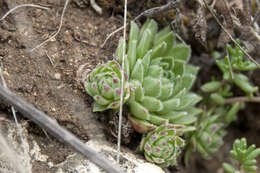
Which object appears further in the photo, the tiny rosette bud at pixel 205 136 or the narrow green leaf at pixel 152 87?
the tiny rosette bud at pixel 205 136

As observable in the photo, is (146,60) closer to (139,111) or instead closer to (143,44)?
(143,44)

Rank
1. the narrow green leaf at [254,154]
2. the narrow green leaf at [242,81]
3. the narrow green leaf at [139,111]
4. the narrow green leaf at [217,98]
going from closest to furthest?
the narrow green leaf at [139,111] → the narrow green leaf at [254,154] → the narrow green leaf at [242,81] → the narrow green leaf at [217,98]

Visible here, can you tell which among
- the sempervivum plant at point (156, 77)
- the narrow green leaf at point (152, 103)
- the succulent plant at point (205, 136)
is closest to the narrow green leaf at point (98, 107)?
the sempervivum plant at point (156, 77)

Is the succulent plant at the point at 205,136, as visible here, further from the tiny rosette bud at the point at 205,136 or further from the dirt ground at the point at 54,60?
the dirt ground at the point at 54,60

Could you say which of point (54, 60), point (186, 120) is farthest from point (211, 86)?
point (54, 60)

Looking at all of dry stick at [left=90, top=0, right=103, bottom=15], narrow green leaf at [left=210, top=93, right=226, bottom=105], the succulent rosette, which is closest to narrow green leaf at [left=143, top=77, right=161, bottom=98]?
the succulent rosette

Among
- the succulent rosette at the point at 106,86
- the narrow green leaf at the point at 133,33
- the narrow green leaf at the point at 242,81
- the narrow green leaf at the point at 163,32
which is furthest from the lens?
the narrow green leaf at the point at 242,81
